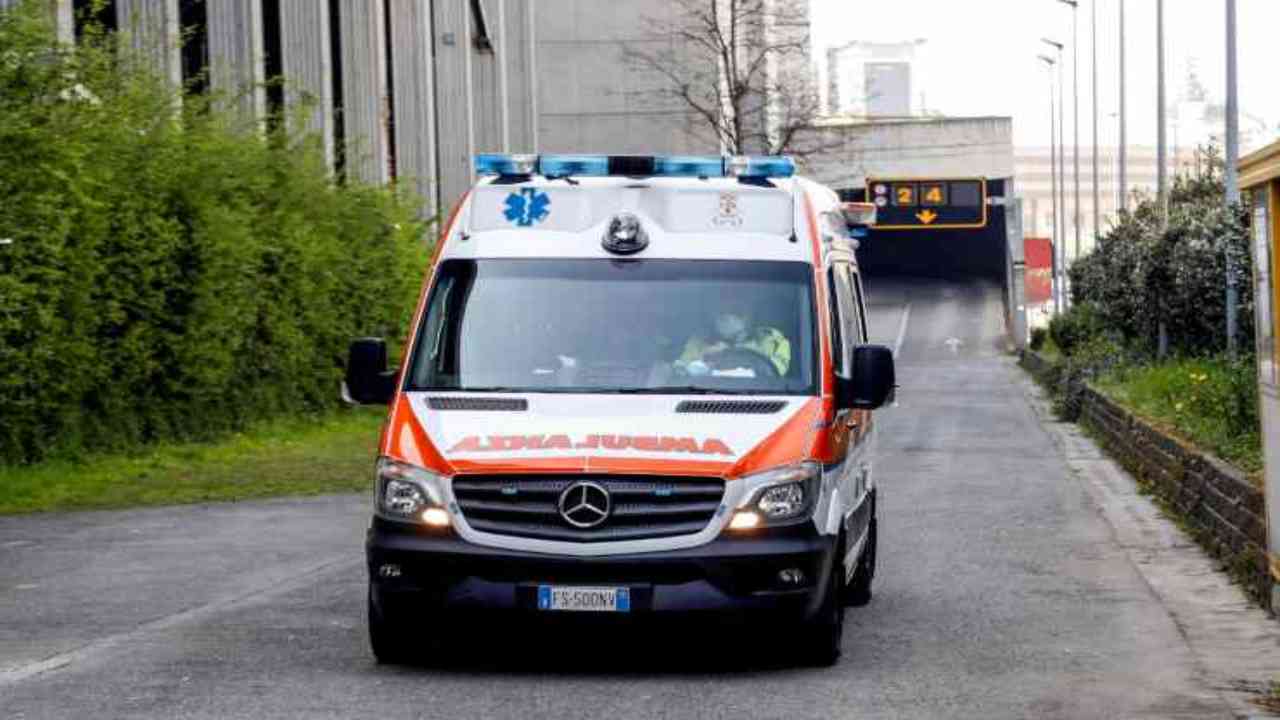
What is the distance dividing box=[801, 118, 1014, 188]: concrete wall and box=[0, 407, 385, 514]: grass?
2503 inches

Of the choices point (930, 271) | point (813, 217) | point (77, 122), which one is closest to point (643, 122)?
point (930, 271)

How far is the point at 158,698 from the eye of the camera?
10.4m

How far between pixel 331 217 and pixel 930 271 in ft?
209

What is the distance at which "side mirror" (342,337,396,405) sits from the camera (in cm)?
1150

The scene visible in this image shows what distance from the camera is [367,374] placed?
38.0 feet

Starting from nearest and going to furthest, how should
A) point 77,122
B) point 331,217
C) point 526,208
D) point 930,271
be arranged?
point 526,208
point 77,122
point 331,217
point 930,271

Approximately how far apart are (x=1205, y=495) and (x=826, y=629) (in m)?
7.32

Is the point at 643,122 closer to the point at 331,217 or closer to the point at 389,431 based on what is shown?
the point at 331,217

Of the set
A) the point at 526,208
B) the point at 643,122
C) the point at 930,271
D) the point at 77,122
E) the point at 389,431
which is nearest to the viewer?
the point at 389,431

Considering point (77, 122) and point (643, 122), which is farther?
point (643, 122)

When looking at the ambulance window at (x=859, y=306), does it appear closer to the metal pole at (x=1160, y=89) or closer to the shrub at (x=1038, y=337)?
the metal pole at (x=1160, y=89)

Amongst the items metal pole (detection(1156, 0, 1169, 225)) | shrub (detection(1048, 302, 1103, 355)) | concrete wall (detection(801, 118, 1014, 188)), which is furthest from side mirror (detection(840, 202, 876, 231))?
concrete wall (detection(801, 118, 1014, 188))

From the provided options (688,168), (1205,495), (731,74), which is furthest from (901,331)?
(688,168)

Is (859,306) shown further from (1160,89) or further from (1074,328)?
(1074,328)
